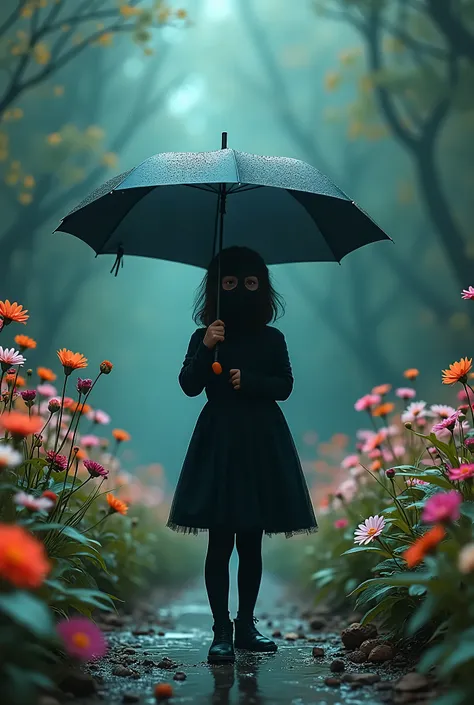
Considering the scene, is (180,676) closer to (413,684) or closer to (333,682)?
(333,682)

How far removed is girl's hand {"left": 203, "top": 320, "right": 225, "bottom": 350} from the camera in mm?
2596

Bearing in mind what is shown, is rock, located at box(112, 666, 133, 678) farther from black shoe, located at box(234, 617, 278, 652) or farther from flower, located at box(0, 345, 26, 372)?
flower, located at box(0, 345, 26, 372)

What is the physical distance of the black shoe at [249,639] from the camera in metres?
2.72

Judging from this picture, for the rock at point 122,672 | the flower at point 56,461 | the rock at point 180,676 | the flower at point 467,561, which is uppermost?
the flower at point 56,461

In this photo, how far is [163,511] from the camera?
7.39 m

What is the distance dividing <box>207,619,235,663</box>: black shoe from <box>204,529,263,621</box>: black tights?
0.09 feet

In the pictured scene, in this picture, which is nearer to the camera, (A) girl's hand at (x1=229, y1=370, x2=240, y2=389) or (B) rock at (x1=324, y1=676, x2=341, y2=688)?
(B) rock at (x1=324, y1=676, x2=341, y2=688)

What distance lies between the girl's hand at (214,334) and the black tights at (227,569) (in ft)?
2.09

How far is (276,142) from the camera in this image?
572 inches

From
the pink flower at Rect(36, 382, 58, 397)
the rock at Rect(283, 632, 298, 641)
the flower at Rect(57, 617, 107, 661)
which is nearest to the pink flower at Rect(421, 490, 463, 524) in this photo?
the flower at Rect(57, 617, 107, 661)

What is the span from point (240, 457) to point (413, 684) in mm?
962

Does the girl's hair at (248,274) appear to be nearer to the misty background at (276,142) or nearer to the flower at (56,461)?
the flower at (56,461)

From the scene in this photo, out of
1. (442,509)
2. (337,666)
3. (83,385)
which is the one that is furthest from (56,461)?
(442,509)

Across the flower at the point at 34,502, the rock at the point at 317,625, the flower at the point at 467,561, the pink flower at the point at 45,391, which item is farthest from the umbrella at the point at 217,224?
the rock at the point at 317,625
